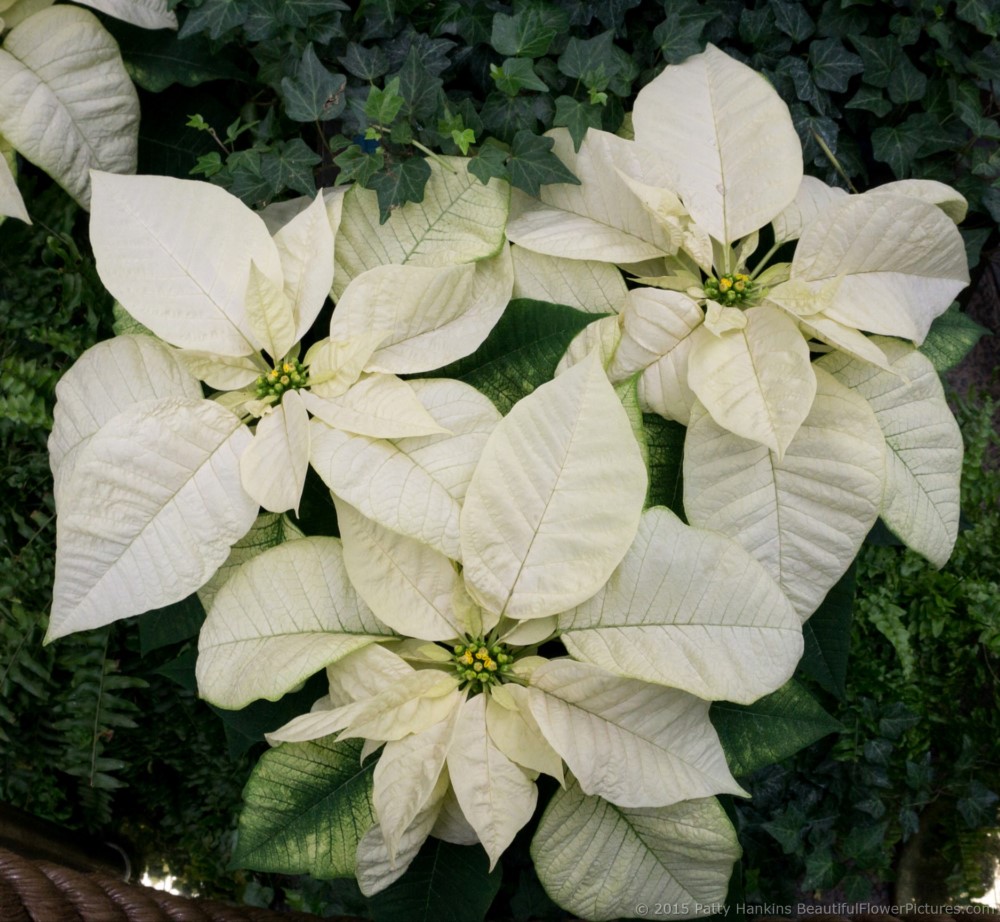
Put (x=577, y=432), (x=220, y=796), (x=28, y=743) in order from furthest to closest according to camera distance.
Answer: (x=220, y=796) → (x=28, y=743) → (x=577, y=432)

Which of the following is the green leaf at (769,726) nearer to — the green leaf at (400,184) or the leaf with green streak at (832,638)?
the leaf with green streak at (832,638)

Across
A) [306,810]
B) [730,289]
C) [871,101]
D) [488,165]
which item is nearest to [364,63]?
[488,165]

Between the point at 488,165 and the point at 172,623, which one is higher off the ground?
the point at 488,165

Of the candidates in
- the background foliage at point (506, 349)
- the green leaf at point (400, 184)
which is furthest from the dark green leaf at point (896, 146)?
the green leaf at point (400, 184)

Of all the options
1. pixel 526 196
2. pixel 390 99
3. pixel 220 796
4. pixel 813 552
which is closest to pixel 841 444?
pixel 813 552

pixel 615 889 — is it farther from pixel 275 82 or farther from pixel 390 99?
pixel 275 82

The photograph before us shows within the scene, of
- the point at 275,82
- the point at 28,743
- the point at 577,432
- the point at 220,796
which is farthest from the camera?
the point at 220,796

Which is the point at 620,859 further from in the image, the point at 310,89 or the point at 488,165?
the point at 310,89
